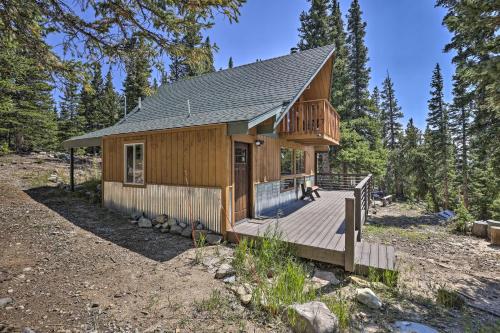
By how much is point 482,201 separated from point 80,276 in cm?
2461

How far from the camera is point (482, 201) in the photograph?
18.4 m

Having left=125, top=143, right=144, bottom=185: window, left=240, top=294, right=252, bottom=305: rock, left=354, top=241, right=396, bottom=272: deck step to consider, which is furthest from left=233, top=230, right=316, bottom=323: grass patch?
left=125, top=143, right=144, bottom=185: window

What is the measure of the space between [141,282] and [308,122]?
7.24 m

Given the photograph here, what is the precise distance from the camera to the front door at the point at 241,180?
23.9ft

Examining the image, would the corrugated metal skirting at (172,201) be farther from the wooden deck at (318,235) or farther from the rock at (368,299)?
the rock at (368,299)

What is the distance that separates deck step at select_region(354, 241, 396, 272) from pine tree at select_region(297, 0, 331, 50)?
2006 centimetres

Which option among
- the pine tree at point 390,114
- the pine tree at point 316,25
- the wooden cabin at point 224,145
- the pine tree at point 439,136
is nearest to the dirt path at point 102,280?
the wooden cabin at point 224,145

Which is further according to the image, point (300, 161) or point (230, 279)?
point (300, 161)

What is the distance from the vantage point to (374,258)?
5.07 metres

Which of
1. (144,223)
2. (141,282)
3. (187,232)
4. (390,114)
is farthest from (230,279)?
(390,114)

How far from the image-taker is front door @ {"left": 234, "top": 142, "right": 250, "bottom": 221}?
7.27 meters

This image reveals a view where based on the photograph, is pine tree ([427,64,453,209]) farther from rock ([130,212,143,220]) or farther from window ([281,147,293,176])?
rock ([130,212,143,220])

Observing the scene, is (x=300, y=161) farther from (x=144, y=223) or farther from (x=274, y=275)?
(x=274, y=275)

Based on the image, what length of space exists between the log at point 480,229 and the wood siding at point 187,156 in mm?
10891
